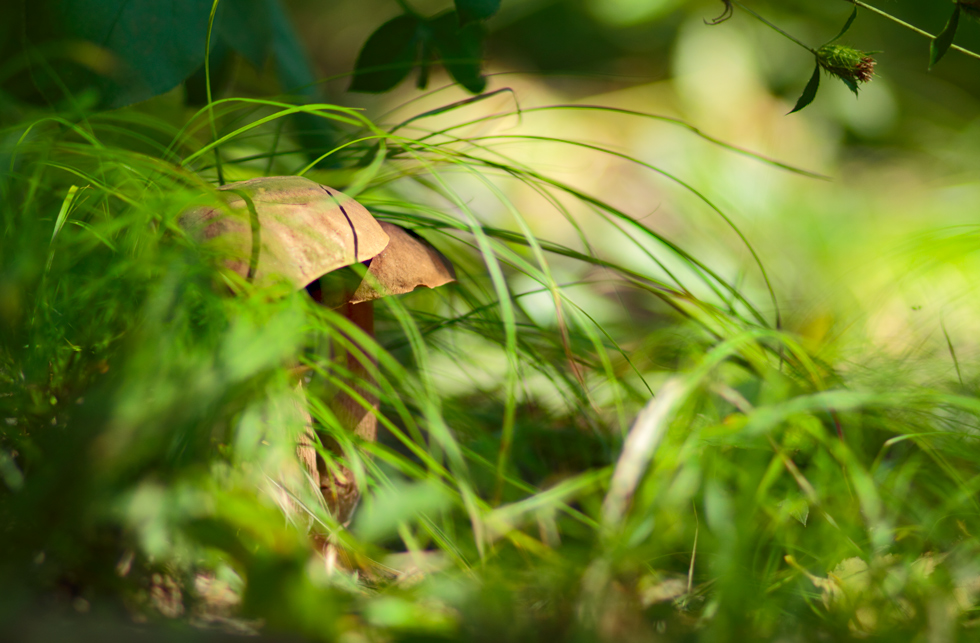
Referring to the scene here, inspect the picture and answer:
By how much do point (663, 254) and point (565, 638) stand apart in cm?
120

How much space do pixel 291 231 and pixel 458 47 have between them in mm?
382

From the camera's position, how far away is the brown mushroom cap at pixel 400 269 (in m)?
0.39

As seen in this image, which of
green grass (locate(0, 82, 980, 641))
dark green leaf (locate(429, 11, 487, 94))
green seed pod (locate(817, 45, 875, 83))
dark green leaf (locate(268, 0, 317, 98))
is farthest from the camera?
dark green leaf (locate(268, 0, 317, 98))

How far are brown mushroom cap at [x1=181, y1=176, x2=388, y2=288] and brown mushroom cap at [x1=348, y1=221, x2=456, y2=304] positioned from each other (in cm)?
2

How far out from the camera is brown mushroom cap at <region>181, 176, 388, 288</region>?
0.33 meters

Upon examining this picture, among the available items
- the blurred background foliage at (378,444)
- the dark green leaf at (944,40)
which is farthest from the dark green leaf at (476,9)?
the dark green leaf at (944,40)

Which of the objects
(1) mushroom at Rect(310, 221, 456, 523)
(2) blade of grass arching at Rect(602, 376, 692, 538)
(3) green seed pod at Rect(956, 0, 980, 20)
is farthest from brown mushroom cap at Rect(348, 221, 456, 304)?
(3) green seed pod at Rect(956, 0, 980, 20)

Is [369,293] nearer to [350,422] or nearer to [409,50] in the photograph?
[350,422]

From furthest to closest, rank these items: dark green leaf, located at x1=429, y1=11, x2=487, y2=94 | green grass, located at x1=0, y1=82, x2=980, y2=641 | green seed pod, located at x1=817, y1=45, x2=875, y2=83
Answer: dark green leaf, located at x1=429, y1=11, x2=487, y2=94, green seed pod, located at x1=817, y1=45, x2=875, y2=83, green grass, located at x1=0, y1=82, x2=980, y2=641

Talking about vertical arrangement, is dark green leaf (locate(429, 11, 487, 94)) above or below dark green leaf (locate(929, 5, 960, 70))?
below

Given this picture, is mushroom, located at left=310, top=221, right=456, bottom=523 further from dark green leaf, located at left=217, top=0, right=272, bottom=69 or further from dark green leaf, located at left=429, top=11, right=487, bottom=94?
dark green leaf, located at left=217, top=0, right=272, bottom=69

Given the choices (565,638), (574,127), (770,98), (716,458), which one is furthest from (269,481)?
(770,98)

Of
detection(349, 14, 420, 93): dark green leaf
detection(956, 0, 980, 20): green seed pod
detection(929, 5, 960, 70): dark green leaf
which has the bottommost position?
detection(349, 14, 420, 93): dark green leaf

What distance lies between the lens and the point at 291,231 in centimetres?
34
